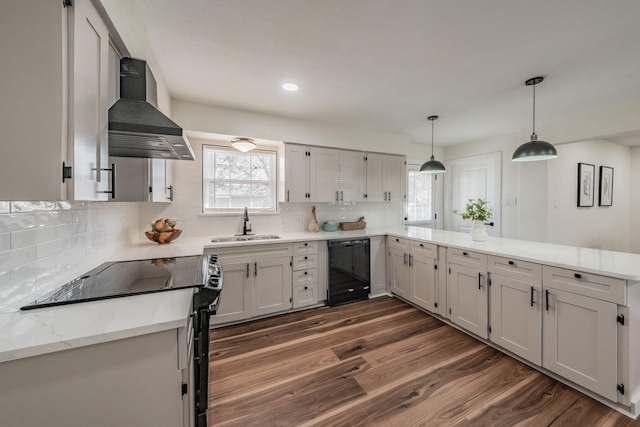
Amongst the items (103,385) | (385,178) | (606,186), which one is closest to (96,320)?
(103,385)

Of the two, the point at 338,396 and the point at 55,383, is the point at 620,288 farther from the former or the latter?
the point at 55,383

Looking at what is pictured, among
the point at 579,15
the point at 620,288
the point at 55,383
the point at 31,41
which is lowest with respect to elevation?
the point at 55,383

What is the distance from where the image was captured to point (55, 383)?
832 millimetres

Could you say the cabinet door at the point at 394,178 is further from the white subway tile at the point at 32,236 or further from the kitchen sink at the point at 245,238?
the white subway tile at the point at 32,236

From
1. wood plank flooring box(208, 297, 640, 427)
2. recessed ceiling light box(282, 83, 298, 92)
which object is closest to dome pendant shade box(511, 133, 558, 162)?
wood plank flooring box(208, 297, 640, 427)

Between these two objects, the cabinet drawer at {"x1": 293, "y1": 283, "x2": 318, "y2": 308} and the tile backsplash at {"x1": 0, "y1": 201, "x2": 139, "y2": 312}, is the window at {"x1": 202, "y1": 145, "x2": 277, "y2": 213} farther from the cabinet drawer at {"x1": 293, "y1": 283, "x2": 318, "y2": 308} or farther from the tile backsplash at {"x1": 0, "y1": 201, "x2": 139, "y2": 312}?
the tile backsplash at {"x1": 0, "y1": 201, "x2": 139, "y2": 312}

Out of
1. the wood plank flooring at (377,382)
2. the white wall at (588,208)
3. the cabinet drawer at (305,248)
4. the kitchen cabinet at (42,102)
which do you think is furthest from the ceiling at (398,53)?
the wood plank flooring at (377,382)

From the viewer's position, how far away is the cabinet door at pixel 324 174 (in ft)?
11.7

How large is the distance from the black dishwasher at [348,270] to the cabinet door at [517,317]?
61.4 inches

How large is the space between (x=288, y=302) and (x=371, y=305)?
3.70ft

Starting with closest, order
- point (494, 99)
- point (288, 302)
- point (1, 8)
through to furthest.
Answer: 1. point (1, 8)
2. point (494, 99)
3. point (288, 302)

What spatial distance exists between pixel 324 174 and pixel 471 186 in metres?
3.03

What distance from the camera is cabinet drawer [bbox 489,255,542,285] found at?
6.56ft

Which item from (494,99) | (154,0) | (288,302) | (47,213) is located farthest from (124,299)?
(494,99)
